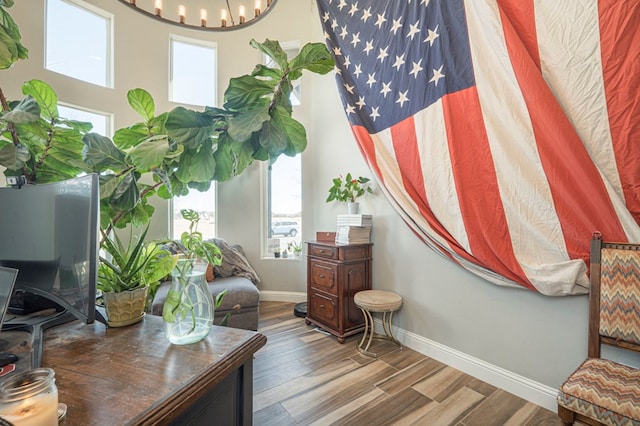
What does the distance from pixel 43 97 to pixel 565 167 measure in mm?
2450

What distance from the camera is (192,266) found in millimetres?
776

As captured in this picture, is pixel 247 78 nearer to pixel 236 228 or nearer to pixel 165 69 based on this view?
pixel 236 228

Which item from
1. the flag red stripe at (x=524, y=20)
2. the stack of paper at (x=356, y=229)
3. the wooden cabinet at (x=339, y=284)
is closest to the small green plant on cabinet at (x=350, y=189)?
the stack of paper at (x=356, y=229)

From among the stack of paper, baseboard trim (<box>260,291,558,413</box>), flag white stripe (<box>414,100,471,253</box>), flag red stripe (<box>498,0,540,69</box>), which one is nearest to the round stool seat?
baseboard trim (<box>260,291,558,413</box>)

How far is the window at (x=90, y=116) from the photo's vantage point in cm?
286

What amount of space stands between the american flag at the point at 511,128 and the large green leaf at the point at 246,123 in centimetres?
170

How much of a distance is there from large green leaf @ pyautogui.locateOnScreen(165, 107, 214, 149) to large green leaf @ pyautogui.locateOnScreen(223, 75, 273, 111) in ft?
0.23

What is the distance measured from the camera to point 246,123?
606mm

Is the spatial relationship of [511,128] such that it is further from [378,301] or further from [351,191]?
[378,301]

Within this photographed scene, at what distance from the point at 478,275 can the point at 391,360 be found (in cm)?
98

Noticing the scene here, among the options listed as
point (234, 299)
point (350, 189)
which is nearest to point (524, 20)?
point (350, 189)

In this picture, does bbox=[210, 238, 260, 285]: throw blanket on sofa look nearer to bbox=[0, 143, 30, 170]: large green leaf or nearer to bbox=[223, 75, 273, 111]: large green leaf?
bbox=[0, 143, 30, 170]: large green leaf

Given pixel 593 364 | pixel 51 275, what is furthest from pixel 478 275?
pixel 51 275

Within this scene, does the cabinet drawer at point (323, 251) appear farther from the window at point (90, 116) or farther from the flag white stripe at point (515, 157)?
the window at point (90, 116)
